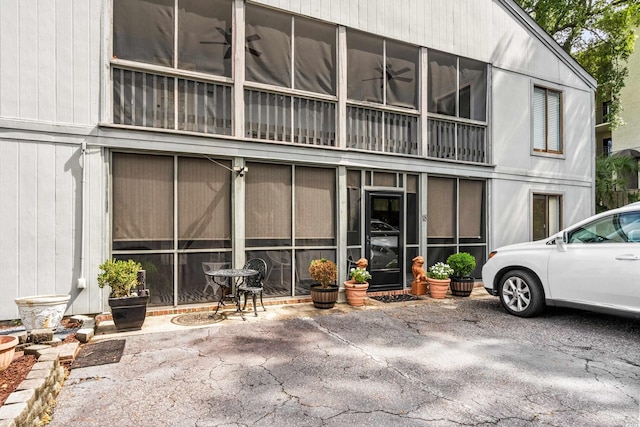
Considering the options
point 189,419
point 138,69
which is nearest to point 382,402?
point 189,419

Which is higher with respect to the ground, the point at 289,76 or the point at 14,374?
the point at 289,76

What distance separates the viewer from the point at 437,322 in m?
5.75

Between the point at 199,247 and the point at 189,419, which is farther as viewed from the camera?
the point at 199,247

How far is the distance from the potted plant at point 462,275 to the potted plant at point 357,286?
2.07 m

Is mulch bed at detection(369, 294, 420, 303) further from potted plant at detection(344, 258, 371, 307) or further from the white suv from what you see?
the white suv

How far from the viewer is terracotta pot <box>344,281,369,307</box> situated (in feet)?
22.2

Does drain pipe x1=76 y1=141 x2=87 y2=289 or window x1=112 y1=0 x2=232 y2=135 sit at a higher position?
window x1=112 y1=0 x2=232 y2=135

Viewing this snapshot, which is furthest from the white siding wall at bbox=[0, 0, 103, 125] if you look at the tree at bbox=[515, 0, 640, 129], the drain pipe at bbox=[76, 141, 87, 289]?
the tree at bbox=[515, 0, 640, 129]

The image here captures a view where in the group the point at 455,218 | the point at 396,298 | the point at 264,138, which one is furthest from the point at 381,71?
the point at 396,298

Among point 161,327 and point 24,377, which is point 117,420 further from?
point 161,327

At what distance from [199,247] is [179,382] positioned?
9.47ft

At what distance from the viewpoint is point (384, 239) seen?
25.5 ft

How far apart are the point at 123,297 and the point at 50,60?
11.7 ft

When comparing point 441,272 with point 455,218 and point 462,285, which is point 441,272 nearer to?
point 462,285
